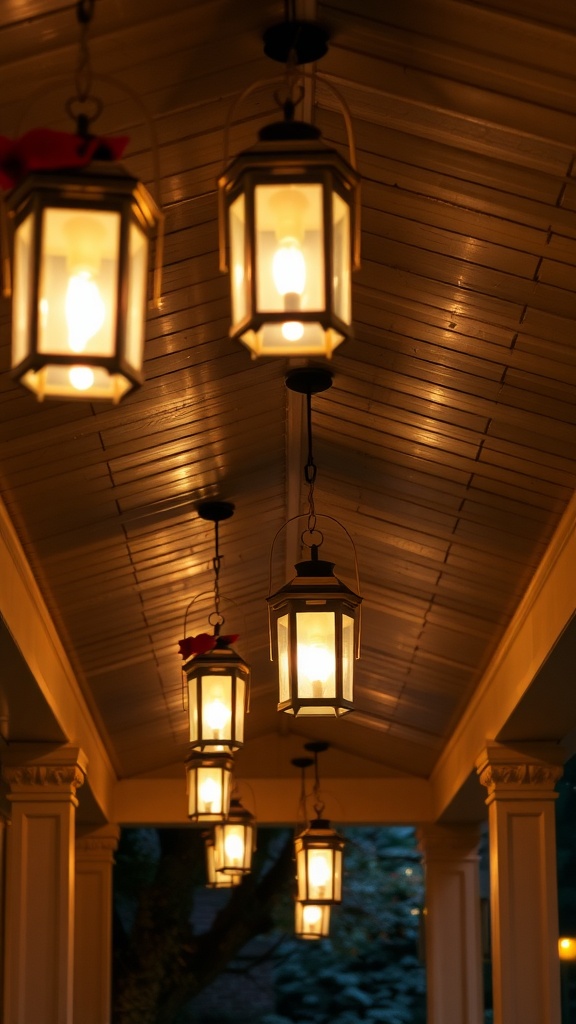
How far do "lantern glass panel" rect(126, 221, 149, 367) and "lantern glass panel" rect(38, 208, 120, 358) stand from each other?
0.04 meters

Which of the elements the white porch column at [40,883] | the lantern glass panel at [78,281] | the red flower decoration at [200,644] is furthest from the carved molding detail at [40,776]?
the lantern glass panel at [78,281]

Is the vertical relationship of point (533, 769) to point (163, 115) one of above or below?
below

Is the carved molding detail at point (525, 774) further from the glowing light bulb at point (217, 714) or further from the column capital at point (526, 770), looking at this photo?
the glowing light bulb at point (217, 714)

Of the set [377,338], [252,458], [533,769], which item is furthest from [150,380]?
[533,769]

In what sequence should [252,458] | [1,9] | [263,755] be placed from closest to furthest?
1. [1,9]
2. [252,458]
3. [263,755]

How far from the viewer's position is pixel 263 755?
1558cm

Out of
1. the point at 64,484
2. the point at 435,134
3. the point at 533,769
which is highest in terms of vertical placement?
the point at 435,134

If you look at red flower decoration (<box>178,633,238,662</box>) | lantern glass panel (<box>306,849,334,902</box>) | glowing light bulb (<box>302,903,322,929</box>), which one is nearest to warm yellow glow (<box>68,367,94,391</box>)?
red flower decoration (<box>178,633,238,662</box>)

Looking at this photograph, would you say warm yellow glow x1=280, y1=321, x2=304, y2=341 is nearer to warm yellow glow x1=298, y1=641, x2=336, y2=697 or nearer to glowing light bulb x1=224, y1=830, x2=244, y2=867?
warm yellow glow x1=298, y1=641, x2=336, y2=697

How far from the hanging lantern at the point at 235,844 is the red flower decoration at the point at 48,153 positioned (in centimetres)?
1001

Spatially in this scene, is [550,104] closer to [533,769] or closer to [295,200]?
[295,200]

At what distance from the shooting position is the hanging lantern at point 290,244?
10.7ft

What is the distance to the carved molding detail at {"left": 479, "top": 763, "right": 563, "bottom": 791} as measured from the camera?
10039mm

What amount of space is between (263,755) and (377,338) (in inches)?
378
